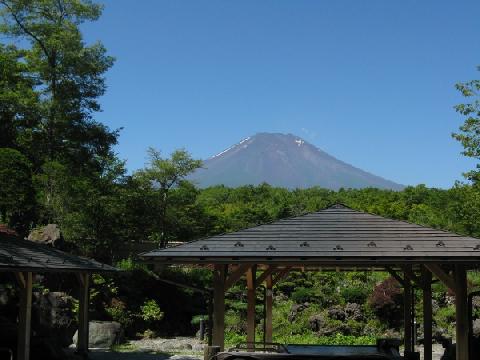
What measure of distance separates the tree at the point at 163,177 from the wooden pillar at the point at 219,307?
51.9ft

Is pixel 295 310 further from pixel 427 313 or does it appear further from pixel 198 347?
pixel 427 313

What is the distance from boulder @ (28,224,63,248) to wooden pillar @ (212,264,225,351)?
11.0m

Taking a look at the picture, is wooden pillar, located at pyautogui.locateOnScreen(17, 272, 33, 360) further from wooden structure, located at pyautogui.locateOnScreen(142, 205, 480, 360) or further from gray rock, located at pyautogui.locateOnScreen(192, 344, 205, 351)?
gray rock, located at pyautogui.locateOnScreen(192, 344, 205, 351)

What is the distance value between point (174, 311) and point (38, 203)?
671cm

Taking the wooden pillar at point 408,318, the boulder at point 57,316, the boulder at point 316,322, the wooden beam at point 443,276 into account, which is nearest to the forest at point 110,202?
the boulder at point 316,322

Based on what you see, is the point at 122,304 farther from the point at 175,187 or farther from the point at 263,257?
the point at 263,257

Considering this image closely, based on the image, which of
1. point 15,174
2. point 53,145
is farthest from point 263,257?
point 53,145

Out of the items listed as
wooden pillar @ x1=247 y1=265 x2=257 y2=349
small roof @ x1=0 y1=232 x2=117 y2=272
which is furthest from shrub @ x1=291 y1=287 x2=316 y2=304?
→ small roof @ x1=0 y1=232 x2=117 y2=272

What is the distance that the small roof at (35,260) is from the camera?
34.7ft

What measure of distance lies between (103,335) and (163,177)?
1033cm

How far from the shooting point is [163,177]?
89.8 ft

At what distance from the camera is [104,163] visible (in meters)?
25.2

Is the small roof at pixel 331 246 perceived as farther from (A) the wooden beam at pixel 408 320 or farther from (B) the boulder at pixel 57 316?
(B) the boulder at pixel 57 316

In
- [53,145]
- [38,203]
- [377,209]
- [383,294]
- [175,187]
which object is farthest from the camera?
[377,209]
